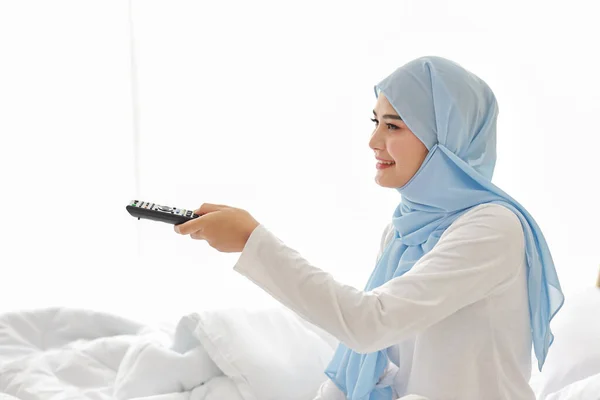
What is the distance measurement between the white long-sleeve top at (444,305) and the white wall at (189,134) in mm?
1306

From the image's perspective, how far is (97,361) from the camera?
5.71 feet

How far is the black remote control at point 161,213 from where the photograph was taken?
1.33 metres

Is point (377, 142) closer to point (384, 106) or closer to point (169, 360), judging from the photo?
point (384, 106)

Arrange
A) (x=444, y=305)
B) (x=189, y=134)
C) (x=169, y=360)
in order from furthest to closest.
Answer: (x=189, y=134)
(x=169, y=360)
(x=444, y=305)

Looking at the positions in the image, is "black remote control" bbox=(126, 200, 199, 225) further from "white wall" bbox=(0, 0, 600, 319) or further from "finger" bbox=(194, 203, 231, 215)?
"white wall" bbox=(0, 0, 600, 319)

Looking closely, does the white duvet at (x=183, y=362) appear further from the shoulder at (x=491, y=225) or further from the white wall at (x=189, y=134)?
the white wall at (x=189, y=134)

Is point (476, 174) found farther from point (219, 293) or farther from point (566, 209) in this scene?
point (219, 293)

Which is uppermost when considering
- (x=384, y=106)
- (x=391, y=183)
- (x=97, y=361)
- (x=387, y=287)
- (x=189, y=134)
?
(x=384, y=106)

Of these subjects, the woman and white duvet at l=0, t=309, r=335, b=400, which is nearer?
the woman

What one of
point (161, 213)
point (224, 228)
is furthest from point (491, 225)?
point (161, 213)

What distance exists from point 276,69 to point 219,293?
3.08 feet

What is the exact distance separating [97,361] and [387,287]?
773 millimetres

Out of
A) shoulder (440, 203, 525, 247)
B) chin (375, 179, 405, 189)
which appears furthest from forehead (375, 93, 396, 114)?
shoulder (440, 203, 525, 247)

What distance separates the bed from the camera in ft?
5.22
